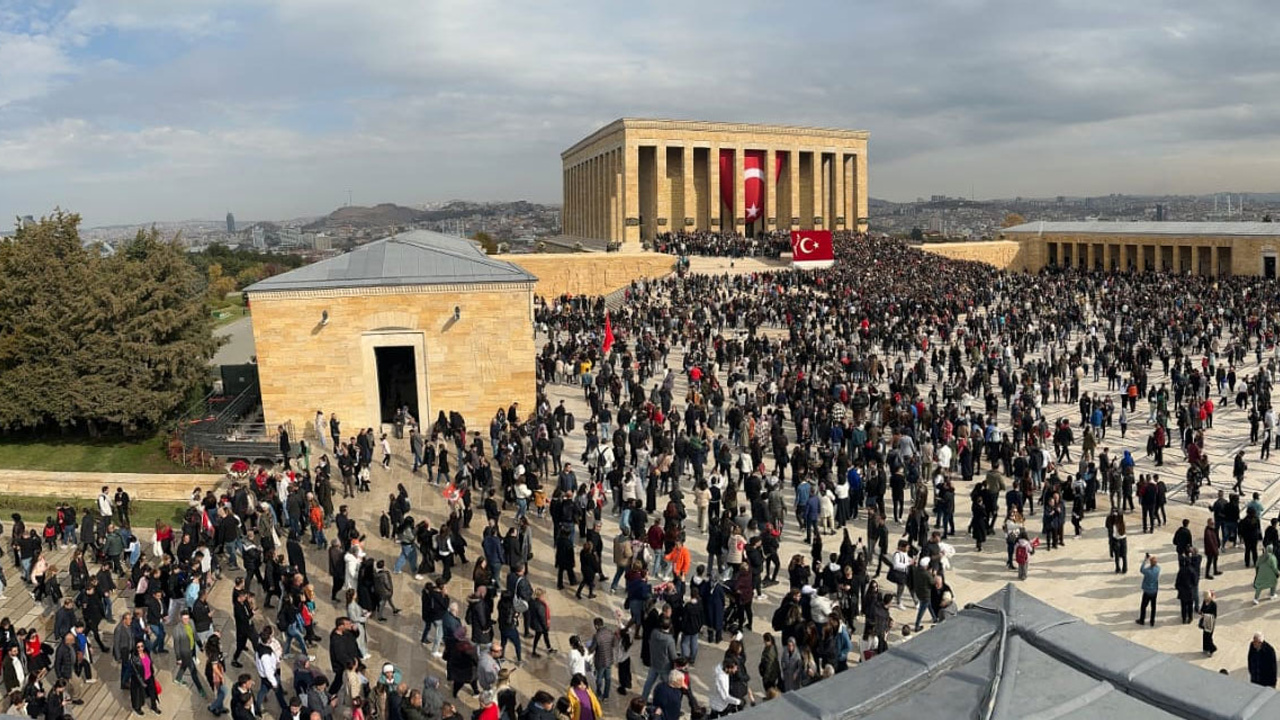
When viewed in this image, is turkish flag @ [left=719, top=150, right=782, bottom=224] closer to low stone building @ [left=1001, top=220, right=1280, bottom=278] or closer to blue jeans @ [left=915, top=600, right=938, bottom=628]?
low stone building @ [left=1001, top=220, right=1280, bottom=278]

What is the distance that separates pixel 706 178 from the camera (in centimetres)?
6250

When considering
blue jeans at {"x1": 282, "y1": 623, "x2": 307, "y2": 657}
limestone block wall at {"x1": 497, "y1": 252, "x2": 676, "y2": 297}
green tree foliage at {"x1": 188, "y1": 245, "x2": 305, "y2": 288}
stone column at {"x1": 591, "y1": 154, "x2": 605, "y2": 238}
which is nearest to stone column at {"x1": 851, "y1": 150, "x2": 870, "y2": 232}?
stone column at {"x1": 591, "y1": 154, "x2": 605, "y2": 238}

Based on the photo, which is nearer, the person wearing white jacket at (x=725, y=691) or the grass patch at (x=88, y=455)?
the person wearing white jacket at (x=725, y=691)

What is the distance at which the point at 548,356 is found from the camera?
25.9m

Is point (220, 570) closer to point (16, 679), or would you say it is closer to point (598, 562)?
point (16, 679)

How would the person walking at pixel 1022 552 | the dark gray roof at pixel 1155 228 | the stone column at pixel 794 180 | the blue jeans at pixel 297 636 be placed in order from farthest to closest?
the stone column at pixel 794 180 → the dark gray roof at pixel 1155 228 → the person walking at pixel 1022 552 → the blue jeans at pixel 297 636

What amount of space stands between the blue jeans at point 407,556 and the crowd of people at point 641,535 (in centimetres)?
5

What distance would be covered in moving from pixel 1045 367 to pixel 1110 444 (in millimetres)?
4413

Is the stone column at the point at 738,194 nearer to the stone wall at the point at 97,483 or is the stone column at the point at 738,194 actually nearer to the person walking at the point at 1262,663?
the stone wall at the point at 97,483

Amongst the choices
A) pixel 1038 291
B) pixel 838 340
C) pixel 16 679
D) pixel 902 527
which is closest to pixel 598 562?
pixel 902 527

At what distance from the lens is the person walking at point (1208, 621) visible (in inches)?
404

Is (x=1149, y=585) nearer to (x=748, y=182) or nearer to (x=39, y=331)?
(x=39, y=331)

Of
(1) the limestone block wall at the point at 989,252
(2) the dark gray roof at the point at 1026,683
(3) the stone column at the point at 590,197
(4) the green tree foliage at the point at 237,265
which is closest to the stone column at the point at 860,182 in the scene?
(1) the limestone block wall at the point at 989,252

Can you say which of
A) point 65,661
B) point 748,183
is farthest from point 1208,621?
point 748,183
